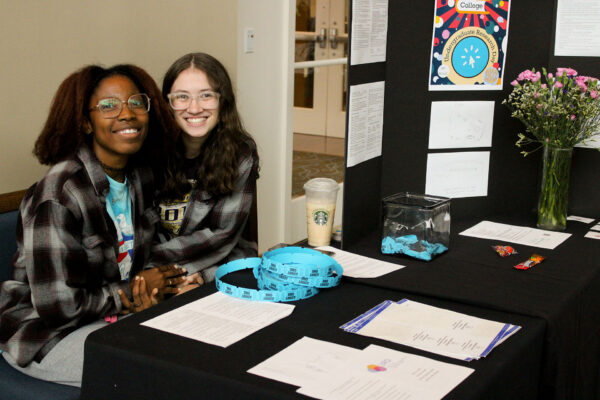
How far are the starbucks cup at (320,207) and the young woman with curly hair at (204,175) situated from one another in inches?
12.0

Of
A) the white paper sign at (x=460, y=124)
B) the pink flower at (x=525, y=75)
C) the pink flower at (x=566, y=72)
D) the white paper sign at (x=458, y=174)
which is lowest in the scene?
the white paper sign at (x=458, y=174)

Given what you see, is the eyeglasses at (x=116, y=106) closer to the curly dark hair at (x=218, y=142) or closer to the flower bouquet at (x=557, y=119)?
the curly dark hair at (x=218, y=142)

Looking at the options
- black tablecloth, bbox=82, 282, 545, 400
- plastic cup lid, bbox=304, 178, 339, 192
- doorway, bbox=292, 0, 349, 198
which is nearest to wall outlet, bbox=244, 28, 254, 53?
doorway, bbox=292, 0, 349, 198

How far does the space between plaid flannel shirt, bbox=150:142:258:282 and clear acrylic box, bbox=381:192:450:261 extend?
522 millimetres

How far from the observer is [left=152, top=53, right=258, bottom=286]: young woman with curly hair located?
2.12 m

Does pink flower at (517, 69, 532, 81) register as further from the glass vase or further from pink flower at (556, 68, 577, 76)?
the glass vase

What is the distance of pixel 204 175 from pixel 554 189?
1.08 m

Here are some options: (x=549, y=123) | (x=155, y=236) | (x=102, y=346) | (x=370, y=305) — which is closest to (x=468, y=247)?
(x=549, y=123)

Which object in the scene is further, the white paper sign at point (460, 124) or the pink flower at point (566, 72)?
the white paper sign at point (460, 124)

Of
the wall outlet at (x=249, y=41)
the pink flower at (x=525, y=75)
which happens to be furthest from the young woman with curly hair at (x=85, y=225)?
the wall outlet at (x=249, y=41)

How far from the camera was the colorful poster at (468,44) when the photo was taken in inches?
84.7

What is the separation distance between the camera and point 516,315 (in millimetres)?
1455

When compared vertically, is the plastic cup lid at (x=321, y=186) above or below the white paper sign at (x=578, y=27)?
below

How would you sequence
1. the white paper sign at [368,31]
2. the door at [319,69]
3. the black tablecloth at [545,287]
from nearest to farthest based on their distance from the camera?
the black tablecloth at [545,287] → the white paper sign at [368,31] → the door at [319,69]
